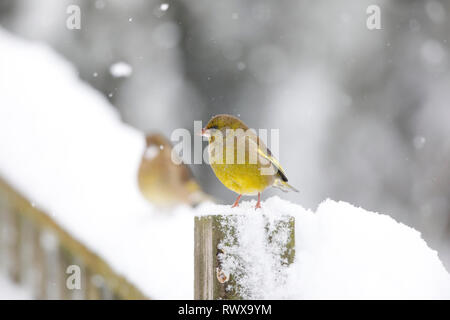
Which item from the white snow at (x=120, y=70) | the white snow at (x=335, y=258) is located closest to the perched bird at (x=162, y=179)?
the white snow at (x=335, y=258)

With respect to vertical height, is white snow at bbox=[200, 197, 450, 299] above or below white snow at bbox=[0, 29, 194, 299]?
below

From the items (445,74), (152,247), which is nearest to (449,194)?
(445,74)

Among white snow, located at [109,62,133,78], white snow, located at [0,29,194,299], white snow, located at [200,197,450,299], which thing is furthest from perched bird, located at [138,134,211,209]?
white snow, located at [109,62,133,78]

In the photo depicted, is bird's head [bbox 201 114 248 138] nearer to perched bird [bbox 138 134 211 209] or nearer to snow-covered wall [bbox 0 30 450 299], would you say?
snow-covered wall [bbox 0 30 450 299]

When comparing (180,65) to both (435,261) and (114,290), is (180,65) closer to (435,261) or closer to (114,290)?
(114,290)

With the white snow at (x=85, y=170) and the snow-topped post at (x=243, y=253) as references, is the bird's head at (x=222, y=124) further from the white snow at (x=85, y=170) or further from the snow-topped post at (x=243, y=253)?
the white snow at (x=85, y=170)

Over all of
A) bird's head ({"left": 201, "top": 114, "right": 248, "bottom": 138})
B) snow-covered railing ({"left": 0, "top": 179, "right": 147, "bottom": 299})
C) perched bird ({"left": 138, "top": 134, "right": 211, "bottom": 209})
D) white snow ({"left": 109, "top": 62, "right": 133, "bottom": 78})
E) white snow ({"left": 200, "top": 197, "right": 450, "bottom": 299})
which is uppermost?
white snow ({"left": 109, "top": 62, "right": 133, "bottom": 78})

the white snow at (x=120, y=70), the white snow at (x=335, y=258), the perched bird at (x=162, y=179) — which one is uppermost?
the white snow at (x=120, y=70)
